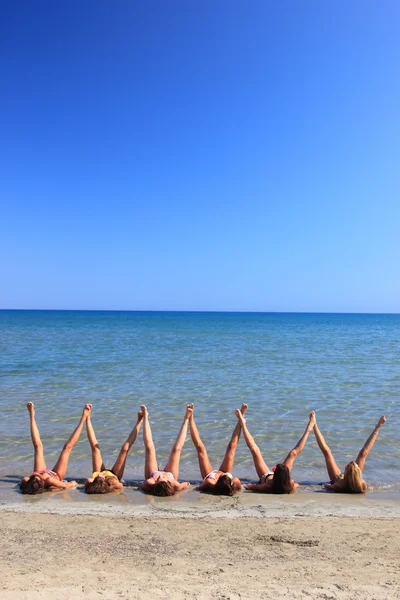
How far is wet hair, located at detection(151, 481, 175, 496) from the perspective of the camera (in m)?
7.27

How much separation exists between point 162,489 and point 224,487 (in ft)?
3.14

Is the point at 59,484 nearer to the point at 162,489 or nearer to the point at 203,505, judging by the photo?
the point at 162,489

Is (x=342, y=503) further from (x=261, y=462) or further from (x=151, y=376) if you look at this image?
(x=151, y=376)

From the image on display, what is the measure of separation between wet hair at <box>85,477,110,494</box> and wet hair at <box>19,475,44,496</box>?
0.70 metres

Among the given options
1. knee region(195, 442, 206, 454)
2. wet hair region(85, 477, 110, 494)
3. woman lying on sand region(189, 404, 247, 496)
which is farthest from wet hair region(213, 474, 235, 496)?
wet hair region(85, 477, 110, 494)

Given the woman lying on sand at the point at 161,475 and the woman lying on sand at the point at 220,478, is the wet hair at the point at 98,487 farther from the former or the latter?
the woman lying on sand at the point at 220,478

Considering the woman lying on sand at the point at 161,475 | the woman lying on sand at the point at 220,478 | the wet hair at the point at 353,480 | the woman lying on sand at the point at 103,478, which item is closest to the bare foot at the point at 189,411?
the woman lying on sand at the point at 161,475

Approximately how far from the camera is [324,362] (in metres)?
22.4

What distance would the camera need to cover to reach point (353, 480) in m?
7.46

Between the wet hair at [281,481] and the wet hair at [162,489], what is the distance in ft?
5.29

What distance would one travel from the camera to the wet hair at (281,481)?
7352 mm

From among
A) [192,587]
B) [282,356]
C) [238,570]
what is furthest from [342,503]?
[282,356]

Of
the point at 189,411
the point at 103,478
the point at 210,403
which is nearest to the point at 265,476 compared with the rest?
the point at 189,411

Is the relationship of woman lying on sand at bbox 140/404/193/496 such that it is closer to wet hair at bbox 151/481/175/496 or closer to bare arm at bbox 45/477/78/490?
wet hair at bbox 151/481/175/496
